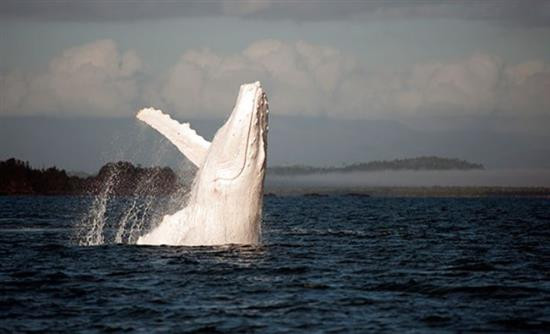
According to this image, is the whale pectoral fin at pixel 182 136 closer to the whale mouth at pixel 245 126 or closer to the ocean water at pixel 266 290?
the whale mouth at pixel 245 126

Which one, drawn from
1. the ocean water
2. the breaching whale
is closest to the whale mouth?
the breaching whale

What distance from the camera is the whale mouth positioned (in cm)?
2022

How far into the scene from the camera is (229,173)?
20.5 m

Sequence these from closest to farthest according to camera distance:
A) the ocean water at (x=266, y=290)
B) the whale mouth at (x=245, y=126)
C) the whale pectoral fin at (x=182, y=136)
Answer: the ocean water at (x=266, y=290), the whale mouth at (x=245, y=126), the whale pectoral fin at (x=182, y=136)

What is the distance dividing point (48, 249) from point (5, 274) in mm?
5226

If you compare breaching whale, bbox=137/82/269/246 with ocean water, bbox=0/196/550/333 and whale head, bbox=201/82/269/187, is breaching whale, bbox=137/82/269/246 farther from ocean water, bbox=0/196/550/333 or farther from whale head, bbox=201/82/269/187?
ocean water, bbox=0/196/550/333

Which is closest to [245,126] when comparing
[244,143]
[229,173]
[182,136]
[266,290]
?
[244,143]

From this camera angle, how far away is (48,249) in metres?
26.4

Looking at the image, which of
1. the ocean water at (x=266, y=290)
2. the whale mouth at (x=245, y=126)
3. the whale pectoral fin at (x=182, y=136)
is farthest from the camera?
the whale pectoral fin at (x=182, y=136)

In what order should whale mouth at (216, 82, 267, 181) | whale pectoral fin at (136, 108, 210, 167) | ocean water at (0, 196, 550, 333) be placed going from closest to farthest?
ocean water at (0, 196, 550, 333) < whale mouth at (216, 82, 267, 181) < whale pectoral fin at (136, 108, 210, 167)

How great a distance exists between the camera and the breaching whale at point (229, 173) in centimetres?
2030

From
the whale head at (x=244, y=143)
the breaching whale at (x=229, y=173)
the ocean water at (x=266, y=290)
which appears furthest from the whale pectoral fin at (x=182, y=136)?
the ocean water at (x=266, y=290)

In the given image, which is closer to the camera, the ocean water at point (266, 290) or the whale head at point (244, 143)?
the ocean water at point (266, 290)

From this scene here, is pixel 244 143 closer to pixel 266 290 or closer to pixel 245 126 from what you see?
pixel 245 126
